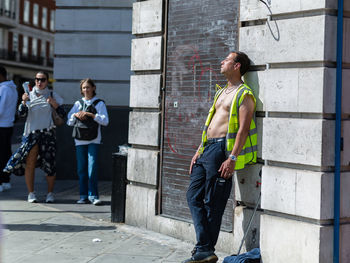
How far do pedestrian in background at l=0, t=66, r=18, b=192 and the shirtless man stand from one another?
573cm

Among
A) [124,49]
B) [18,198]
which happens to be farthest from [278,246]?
[124,49]

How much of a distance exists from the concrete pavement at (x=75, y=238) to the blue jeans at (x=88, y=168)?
0.25m

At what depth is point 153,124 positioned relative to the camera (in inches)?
299

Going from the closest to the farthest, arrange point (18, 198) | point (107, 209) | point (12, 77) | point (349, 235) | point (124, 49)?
point (349, 235) < point (107, 209) < point (18, 198) < point (124, 49) < point (12, 77)

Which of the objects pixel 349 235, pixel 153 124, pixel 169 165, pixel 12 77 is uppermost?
pixel 12 77

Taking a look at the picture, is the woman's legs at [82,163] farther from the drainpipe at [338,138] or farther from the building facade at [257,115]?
the drainpipe at [338,138]

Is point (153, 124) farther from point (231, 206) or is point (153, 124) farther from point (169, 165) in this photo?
point (231, 206)

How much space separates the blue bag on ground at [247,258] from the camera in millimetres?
5680

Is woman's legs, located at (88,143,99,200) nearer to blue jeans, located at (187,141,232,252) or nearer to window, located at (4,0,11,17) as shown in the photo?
blue jeans, located at (187,141,232,252)

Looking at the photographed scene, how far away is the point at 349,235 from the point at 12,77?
58365 mm

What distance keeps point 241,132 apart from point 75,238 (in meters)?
2.50

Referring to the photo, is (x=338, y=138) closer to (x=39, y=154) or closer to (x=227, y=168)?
(x=227, y=168)

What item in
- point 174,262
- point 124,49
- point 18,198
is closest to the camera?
point 174,262

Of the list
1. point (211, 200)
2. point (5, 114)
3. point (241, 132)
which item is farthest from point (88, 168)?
point (241, 132)
